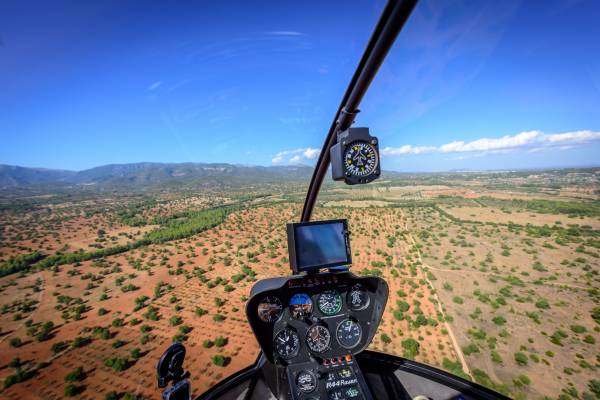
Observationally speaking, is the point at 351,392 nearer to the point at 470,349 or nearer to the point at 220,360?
the point at 220,360

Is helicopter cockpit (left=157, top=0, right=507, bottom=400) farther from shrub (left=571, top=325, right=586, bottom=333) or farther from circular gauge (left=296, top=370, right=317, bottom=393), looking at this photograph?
shrub (left=571, top=325, right=586, bottom=333)

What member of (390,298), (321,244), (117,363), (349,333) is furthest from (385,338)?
(117,363)

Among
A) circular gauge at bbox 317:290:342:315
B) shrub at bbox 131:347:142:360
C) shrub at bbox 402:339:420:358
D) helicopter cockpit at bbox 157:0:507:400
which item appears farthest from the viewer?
shrub at bbox 131:347:142:360

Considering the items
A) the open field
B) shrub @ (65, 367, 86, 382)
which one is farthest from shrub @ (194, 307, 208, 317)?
shrub @ (65, 367, 86, 382)

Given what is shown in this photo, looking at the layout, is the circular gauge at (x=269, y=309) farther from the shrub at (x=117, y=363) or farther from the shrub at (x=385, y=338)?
the shrub at (x=117, y=363)

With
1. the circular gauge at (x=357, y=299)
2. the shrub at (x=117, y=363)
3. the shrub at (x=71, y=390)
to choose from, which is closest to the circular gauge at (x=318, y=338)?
the circular gauge at (x=357, y=299)

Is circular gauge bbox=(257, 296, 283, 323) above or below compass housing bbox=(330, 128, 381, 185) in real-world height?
below

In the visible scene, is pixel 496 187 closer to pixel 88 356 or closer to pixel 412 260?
pixel 412 260
